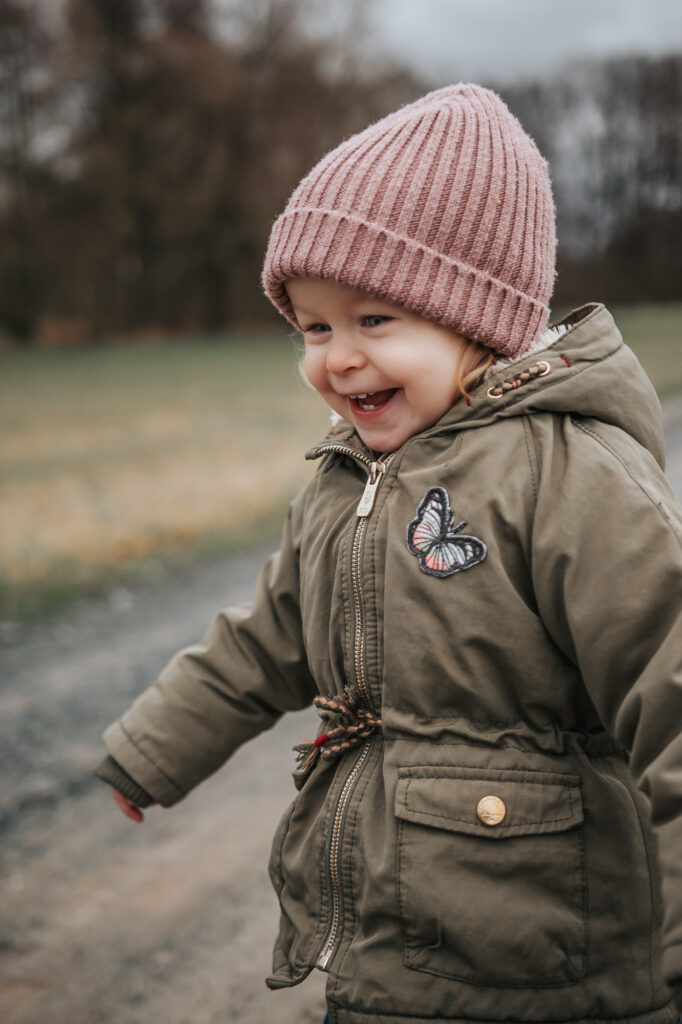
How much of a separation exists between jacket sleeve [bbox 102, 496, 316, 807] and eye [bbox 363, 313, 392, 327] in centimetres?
40

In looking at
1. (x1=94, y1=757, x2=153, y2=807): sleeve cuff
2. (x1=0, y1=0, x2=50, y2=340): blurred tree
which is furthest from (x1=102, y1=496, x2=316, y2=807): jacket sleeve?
(x1=0, y1=0, x2=50, y2=340): blurred tree

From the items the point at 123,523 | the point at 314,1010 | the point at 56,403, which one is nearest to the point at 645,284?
the point at 56,403

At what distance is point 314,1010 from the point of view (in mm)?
2125

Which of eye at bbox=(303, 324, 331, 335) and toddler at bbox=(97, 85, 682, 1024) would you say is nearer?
toddler at bbox=(97, 85, 682, 1024)

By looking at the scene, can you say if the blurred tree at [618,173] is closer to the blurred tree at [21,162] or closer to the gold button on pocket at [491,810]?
the blurred tree at [21,162]

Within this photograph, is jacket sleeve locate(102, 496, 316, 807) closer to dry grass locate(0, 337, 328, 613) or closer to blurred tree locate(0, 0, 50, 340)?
dry grass locate(0, 337, 328, 613)

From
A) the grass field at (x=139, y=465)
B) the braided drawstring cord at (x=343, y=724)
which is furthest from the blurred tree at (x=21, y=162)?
the braided drawstring cord at (x=343, y=724)

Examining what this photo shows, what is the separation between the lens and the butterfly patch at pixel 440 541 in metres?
1.43

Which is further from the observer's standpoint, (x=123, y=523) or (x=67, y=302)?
(x=67, y=302)

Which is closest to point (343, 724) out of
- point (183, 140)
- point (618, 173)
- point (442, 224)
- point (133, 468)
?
point (442, 224)

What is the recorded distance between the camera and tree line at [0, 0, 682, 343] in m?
22.2

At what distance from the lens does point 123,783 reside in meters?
1.92

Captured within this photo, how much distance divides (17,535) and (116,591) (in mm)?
1257

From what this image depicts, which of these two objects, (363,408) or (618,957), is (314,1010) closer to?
(618,957)
